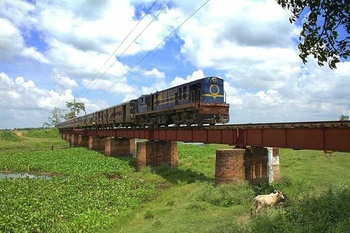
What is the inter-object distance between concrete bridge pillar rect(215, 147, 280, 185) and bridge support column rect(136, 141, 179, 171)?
12.8 meters

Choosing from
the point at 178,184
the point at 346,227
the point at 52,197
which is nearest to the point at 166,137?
the point at 178,184

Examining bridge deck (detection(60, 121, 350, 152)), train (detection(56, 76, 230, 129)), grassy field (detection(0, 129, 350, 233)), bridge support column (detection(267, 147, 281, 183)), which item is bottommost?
grassy field (detection(0, 129, 350, 233))

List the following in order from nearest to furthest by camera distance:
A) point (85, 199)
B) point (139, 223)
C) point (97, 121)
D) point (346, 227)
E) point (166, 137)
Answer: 1. point (346, 227)
2. point (139, 223)
3. point (85, 199)
4. point (166, 137)
5. point (97, 121)

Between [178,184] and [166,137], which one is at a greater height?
[166,137]

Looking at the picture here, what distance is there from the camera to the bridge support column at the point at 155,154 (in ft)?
106

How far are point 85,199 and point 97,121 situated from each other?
39722 mm

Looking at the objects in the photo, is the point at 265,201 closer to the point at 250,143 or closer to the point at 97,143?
the point at 250,143

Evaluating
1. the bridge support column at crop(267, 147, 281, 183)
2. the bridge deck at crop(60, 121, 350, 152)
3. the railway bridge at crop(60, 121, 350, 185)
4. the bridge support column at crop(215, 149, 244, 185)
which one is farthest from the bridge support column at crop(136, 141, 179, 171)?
the bridge support column at crop(215, 149, 244, 185)

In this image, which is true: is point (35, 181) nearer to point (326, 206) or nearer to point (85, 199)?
point (85, 199)

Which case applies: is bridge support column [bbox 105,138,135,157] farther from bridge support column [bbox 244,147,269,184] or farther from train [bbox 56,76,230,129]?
bridge support column [bbox 244,147,269,184]

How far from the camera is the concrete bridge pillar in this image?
19.7 metres

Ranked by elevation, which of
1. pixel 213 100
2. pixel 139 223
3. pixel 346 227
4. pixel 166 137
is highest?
pixel 213 100

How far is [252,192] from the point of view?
18031 millimetres

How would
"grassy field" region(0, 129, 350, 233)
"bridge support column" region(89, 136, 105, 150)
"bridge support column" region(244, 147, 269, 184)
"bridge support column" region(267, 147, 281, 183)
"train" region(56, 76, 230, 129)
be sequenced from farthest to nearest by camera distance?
"bridge support column" region(89, 136, 105, 150)
"train" region(56, 76, 230, 129)
"bridge support column" region(267, 147, 281, 183)
"bridge support column" region(244, 147, 269, 184)
"grassy field" region(0, 129, 350, 233)
